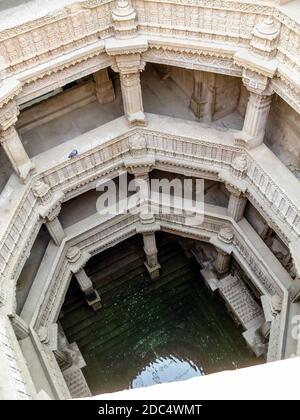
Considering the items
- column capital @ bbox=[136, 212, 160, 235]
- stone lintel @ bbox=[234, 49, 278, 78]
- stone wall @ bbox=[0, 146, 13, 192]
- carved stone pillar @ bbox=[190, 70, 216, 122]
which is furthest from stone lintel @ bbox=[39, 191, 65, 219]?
stone lintel @ bbox=[234, 49, 278, 78]

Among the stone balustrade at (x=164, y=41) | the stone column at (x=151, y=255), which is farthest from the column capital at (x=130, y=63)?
the stone column at (x=151, y=255)

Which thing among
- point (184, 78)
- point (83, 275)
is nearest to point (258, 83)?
point (184, 78)

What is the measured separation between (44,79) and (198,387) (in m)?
8.26

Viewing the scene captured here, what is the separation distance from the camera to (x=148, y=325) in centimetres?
1659

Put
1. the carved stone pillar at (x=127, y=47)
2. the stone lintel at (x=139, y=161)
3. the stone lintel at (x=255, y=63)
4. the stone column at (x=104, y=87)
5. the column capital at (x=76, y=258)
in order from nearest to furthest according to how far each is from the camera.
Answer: the stone lintel at (x=255, y=63), the carved stone pillar at (x=127, y=47), the stone lintel at (x=139, y=161), the stone column at (x=104, y=87), the column capital at (x=76, y=258)

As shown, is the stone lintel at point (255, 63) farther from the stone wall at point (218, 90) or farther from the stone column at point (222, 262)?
the stone column at point (222, 262)

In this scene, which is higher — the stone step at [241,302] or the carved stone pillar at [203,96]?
the carved stone pillar at [203,96]

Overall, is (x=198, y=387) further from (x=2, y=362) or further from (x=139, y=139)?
(x=139, y=139)

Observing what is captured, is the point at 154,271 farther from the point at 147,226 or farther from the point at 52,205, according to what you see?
the point at 52,205

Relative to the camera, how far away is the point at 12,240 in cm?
1077

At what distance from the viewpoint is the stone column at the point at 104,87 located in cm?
1312

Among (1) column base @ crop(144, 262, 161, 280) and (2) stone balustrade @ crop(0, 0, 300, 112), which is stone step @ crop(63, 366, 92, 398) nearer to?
(1) column base @ crop(144, 262, 161, 280)

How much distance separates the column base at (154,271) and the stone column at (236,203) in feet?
14.6

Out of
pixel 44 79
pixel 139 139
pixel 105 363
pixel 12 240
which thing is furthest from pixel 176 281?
pixel 44 79
